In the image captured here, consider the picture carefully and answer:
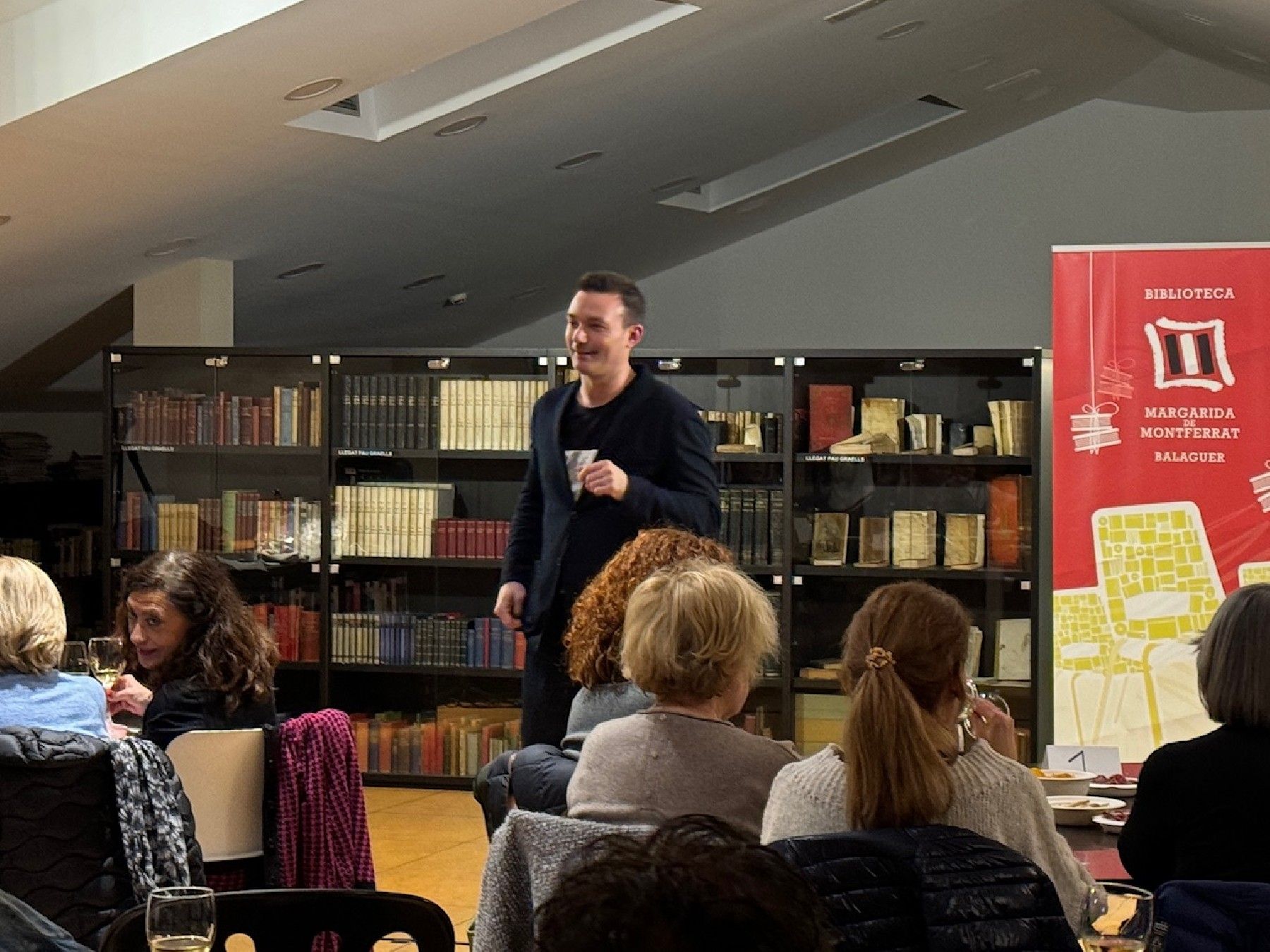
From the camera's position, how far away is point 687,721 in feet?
8.69

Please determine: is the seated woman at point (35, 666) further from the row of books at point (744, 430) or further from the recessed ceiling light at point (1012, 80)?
the recessed ceiling light at point (1012, 80)

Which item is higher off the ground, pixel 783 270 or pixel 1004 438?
pixel 783 270

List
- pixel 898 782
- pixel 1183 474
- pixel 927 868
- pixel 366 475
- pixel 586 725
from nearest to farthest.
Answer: pixel 927 868
pixel 898 782
pixel 586 725
pixel 1183 474
pixel 366 475

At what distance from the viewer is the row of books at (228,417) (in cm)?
794

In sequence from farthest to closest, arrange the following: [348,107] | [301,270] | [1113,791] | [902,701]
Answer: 1. [301,270]
2. [348,107]
3. [1113,791]
4. [902,701]

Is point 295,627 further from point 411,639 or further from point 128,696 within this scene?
point 128,696

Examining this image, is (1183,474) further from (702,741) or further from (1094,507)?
(702,741)

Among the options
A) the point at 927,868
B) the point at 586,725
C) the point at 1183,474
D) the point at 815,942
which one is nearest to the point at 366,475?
the point at 1183,474

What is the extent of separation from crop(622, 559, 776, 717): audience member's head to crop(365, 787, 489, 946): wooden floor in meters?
2.22

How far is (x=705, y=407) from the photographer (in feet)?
25.1

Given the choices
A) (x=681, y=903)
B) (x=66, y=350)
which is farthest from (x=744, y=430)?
(x=681, y=903)

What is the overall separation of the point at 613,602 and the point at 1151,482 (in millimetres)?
3640

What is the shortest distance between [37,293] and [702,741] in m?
6.02

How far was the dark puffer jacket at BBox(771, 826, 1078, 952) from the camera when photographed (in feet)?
6.33
